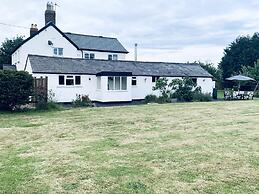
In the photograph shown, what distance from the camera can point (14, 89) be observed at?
1848 centimetres

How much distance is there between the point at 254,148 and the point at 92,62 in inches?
883

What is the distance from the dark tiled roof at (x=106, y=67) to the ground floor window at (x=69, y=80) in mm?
419

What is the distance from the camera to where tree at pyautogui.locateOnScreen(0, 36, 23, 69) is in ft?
154

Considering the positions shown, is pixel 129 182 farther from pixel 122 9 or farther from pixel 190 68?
pixel 190 68

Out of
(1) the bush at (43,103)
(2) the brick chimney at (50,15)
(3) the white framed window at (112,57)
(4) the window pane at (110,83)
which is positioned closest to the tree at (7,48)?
(2) the brick chimney at (50,15)

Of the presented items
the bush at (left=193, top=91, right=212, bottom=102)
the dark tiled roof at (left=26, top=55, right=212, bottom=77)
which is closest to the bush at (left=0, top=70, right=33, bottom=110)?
the dark tiled roof at (left=26, top=55, right=212, bottom=77)

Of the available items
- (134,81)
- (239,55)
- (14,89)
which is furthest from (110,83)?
(239,55)

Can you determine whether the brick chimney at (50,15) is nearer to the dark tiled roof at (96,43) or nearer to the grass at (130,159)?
the dark tiled roof at (96,43)

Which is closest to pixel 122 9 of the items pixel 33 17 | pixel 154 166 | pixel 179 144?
pixel 33 17

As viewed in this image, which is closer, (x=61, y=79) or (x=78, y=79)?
(x=61, y=79)

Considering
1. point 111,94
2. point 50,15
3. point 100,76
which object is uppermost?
point 50,15

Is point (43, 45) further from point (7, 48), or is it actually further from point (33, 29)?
point (7, 48)

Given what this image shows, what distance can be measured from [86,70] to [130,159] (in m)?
20.5

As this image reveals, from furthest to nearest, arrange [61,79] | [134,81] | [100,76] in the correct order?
[134,81] < [100,76] < [61,79]
